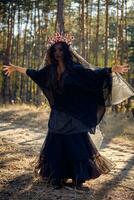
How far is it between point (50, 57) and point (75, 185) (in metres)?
1.78

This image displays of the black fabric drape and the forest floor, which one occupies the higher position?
the black fabric drape

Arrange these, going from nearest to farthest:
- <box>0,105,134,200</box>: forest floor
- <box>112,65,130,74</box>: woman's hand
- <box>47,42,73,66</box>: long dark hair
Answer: <box>0,105,134,200</box>: forest floor, <box>112,65,130,74</box>: woman's hand, <box>47,42,73,66</box>: long dark hair

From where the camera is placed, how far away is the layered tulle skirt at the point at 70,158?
6.28m

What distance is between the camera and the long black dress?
248 inches

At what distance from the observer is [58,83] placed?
642cm

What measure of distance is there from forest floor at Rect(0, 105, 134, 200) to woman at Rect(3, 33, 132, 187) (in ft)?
0.80

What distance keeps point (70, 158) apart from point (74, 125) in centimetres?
44

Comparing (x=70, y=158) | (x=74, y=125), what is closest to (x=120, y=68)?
(x=74, y=125)

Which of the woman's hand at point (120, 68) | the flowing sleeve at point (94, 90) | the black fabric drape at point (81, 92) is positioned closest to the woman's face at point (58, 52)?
the black fabric drape at point (81, 92)

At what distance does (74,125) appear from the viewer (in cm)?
634

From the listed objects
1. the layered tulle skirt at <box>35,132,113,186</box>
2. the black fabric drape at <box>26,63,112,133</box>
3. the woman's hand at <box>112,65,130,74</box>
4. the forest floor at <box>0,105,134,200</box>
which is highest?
the woman's hand at <box>112,65,130,74</box>

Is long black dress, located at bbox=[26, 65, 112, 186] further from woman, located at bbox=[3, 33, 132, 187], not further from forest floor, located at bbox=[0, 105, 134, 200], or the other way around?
forest floor, located at bbox=[0, 105, 134, 200]

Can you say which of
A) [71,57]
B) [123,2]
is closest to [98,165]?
[71,57]

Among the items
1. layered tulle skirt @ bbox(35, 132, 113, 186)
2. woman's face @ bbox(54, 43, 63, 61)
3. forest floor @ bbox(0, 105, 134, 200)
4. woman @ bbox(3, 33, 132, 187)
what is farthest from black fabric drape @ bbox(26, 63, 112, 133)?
forest floor @ bbox(0, 105, 134, 200)
